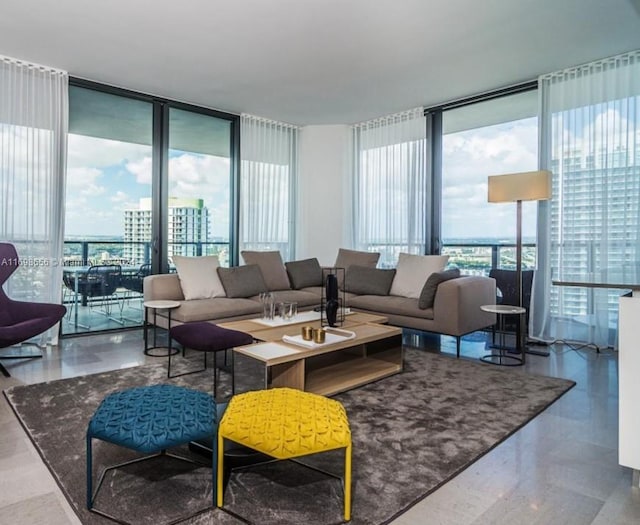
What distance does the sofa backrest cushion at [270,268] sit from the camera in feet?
17.3

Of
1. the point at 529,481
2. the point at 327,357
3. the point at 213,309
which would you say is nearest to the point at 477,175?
the point at 327,357

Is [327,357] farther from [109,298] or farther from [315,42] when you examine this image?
[109,298]

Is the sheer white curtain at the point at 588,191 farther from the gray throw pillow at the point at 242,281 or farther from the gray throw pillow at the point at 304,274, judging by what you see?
the gray throw pillow at the point at 242,281

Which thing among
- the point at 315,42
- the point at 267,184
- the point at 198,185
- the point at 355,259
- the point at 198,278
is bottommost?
the point at 198,278

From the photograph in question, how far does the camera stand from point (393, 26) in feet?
11.2

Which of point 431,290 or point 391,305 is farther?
point 391,305

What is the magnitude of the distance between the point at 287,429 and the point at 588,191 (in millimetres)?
3939

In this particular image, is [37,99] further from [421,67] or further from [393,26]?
[421,67]

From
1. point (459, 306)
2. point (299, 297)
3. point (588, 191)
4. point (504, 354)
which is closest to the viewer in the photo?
point (459, 306)

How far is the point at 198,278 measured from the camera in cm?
451

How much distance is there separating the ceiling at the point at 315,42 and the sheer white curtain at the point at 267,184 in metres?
0.97

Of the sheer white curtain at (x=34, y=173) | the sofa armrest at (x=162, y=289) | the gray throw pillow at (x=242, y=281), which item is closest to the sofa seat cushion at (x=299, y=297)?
the gray throw pillow at (x=242, y=281)

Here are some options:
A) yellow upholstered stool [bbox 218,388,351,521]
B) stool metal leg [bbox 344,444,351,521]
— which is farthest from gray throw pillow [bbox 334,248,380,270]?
stool metal leg [bbox 344,444,351,521]

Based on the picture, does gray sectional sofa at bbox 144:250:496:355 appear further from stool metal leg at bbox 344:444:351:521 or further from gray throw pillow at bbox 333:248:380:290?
stool metal leg at bbox 344:444:351:521
